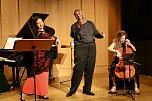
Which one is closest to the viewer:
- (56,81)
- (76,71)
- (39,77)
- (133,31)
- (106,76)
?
(39,77)

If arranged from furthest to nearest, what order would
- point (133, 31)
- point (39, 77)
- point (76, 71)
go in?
point (133, 31), point (76, 71), point (39, 77)

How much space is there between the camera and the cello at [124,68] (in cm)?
518

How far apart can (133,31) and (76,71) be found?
370 centimetres

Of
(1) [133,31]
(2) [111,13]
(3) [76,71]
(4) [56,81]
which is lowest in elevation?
(4) [56,81]

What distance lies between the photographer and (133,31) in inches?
329

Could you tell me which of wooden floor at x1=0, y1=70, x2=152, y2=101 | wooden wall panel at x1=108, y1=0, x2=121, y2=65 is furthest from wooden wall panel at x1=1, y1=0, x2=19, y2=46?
wooden wall panel at x1=108, y1=0, x2=121, y2=65

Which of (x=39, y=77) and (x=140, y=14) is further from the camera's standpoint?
(x=140, y=14)

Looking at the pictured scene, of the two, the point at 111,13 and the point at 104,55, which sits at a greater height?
the point at 111,13

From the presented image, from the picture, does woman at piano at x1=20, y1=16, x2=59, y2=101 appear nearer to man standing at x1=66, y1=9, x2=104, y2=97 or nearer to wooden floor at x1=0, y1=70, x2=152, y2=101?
wooden floor at x1=0, y1=70, x2=152, y2=101

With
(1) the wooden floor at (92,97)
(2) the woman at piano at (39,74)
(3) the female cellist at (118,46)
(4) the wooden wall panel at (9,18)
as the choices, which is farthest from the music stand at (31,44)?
(4) the wooden wall panel at (9,18)

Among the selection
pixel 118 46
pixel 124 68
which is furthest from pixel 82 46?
pixel 124 68

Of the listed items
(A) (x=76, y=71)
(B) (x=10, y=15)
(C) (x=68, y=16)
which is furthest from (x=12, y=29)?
(A) (x=76, y=71)

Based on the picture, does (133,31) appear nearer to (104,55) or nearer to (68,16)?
(104,55)

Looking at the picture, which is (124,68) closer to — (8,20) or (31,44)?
(31,44)
